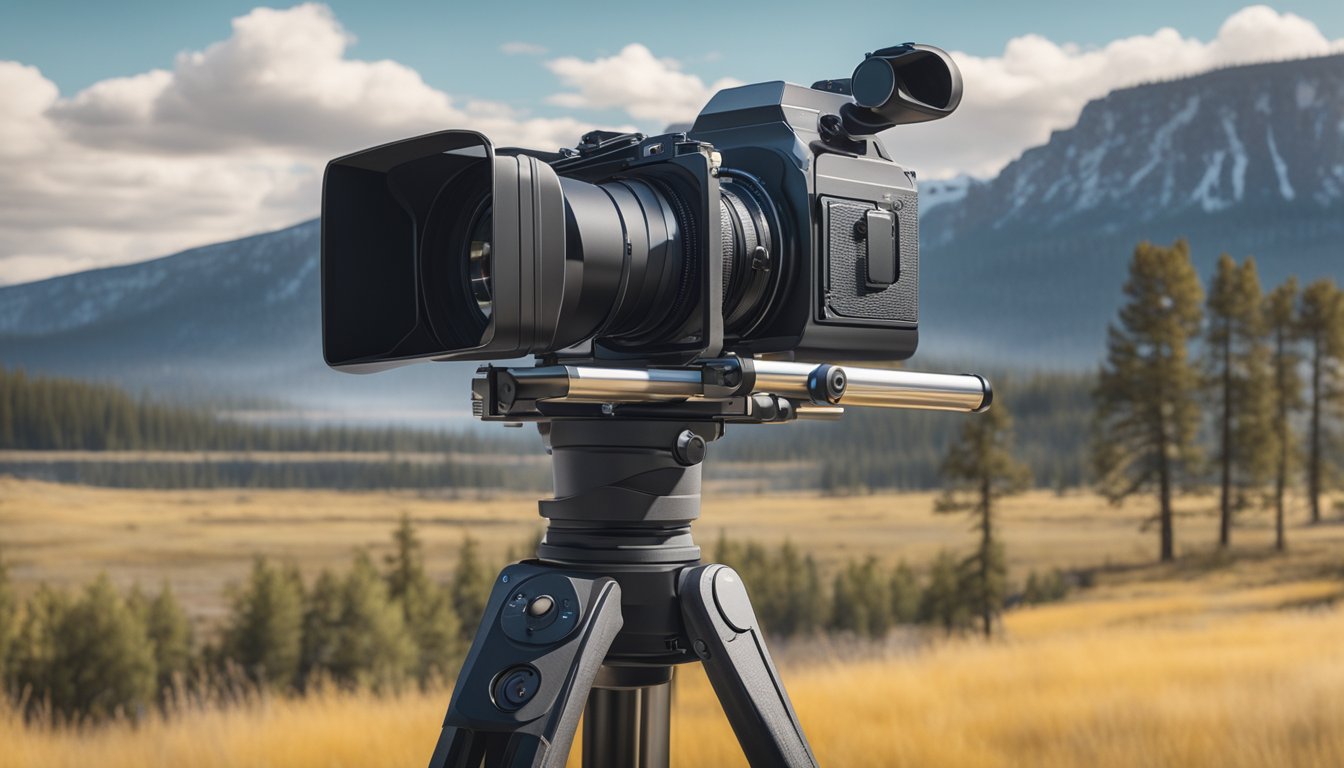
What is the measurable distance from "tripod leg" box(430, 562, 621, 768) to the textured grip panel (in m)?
0.83

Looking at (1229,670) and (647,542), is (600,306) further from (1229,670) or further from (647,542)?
(1229,670)

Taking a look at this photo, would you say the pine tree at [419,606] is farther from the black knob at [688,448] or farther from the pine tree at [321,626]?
the black knob at [688,448]

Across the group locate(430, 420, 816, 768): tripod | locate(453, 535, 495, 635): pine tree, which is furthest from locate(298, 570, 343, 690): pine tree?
locate(430, 420, 816, 768): tripod

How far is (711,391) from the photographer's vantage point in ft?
7.49

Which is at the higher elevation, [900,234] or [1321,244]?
[1321,244]

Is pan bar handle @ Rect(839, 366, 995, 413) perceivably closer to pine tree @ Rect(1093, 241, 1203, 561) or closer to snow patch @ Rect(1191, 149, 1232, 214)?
pine tree @ Rect(1093, 241, 1203, 561)

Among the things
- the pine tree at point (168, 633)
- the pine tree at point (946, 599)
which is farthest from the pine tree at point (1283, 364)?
the pine tree at point (168, 633)

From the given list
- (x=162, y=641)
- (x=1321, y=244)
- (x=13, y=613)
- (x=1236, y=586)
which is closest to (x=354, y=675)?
(x=162, y=641)

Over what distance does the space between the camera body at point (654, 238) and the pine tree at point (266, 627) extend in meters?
24.5

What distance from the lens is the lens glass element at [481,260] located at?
218 cm

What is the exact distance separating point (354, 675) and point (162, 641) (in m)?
4.21

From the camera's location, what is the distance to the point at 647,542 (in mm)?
2416

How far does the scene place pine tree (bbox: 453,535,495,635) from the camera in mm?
27891

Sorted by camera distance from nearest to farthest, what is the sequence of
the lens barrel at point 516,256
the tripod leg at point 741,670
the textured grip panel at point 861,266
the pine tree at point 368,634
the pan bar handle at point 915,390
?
1. the lens barrel at point 516,256
2. the tripod leg at point 741,670
3. the pan bar handle at point 915,390
4. the textured grip panel at point 861,266
5. the pine tree at point 368,634
